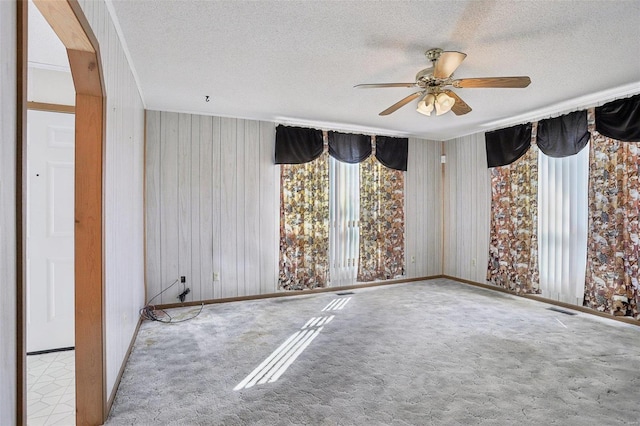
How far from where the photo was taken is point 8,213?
2.98 ft

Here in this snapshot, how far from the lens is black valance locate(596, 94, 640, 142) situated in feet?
11.6

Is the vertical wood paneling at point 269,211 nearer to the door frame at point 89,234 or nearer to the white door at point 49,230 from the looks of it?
the white door at point 49,230

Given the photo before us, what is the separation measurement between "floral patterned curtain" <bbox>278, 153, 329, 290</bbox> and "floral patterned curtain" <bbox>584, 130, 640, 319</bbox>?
10.7ft

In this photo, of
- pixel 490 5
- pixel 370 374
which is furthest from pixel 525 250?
pixel 490 5

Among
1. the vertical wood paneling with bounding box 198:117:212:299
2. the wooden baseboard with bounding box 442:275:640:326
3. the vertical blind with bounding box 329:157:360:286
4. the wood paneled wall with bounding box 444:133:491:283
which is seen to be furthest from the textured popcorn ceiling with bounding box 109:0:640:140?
the wooden baseboard with bounding box 442:275:640:326

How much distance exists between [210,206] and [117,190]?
7.07ft

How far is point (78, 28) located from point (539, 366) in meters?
3.64

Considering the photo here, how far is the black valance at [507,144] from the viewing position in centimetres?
467

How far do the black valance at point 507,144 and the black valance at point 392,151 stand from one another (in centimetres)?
125

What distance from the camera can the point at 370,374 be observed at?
8.40ft

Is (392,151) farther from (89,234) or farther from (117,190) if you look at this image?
(89,234)

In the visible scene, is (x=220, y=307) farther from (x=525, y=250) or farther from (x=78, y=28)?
(x=525, y=250)

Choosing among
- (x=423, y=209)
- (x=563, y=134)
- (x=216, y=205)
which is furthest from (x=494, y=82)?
(x=423, y=209)

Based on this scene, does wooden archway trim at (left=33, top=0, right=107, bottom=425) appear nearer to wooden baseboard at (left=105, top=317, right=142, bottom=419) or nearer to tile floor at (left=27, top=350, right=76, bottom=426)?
wooden baseboard at (left=105, top=317, right=142, bottom=419)
